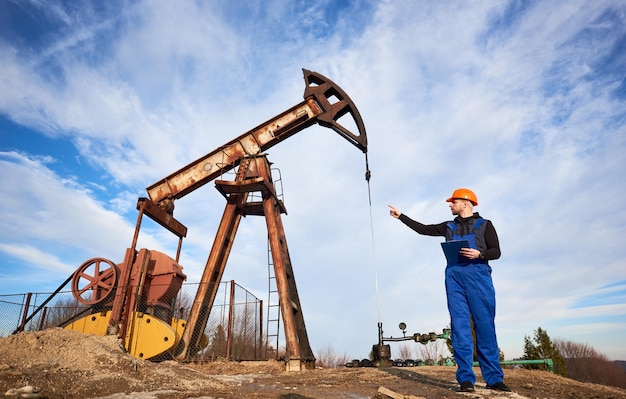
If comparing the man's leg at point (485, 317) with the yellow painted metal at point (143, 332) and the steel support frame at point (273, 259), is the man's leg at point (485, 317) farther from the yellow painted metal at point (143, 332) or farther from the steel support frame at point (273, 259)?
the yellow painted metal at point (143, 332)

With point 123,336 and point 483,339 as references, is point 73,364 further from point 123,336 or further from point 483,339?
point 483,339

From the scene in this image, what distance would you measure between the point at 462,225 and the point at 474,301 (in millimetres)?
753

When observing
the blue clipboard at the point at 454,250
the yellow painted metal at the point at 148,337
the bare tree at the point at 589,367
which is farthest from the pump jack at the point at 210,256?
the bare tree at the point at 589,367

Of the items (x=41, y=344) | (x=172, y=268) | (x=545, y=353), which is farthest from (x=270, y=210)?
(x=545, y=353)

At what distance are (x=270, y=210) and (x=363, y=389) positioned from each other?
5.55 meters

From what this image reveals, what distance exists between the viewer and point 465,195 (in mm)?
4176

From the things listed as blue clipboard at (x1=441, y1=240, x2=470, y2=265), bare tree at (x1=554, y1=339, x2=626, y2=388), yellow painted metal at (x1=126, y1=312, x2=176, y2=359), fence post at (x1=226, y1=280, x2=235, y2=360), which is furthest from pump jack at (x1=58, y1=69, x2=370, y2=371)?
bare tree at (x1=554, y1=339, x2=626, y2=388)

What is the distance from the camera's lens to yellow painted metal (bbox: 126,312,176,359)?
777 centimetres

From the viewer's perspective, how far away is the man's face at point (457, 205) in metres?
4.15

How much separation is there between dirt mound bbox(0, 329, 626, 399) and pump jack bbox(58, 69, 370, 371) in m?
2.04

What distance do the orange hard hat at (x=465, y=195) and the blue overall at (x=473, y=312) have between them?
1.01 feet

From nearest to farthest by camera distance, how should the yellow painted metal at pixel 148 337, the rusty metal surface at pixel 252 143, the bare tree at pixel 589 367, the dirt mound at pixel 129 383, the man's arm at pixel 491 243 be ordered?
1. the dirt mound at pixel 129 383
2. the man's arm at pixel 491 243
3. the yellow painted metal at pixel 148 337
4. the rusty metal surface at pixel 252 143
5. the bare tree at pixel 589 367

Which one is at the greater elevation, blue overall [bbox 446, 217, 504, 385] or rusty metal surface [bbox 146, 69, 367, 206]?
rusty metal surface [bbox 146, 69, 367, 206]

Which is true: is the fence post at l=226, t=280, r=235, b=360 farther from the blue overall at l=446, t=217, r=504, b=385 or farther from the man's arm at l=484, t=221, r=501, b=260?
the man's arm at l=484, t=221, r=501, b=260
